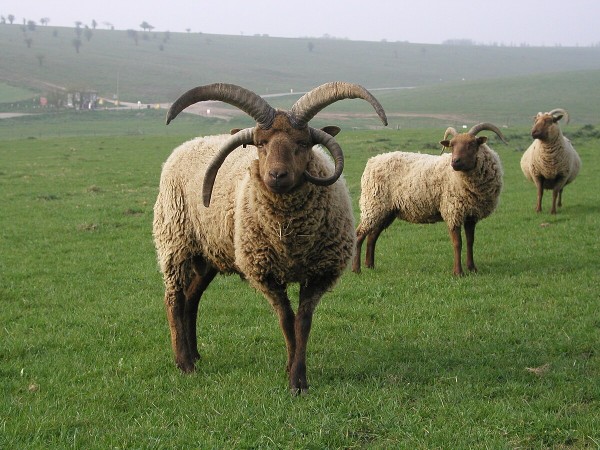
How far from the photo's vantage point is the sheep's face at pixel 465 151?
454 inches

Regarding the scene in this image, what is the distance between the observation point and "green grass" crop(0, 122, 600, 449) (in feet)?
17.7

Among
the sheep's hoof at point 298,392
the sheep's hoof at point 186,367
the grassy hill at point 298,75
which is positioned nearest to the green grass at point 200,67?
the grassy hill at point 298,75

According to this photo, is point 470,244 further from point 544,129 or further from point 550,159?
point 544,129

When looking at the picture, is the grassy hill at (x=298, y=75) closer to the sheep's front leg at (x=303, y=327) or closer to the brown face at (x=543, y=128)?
the brown face at (x=543, y=128)

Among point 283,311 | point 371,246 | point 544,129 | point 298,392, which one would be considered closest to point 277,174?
point 283,311

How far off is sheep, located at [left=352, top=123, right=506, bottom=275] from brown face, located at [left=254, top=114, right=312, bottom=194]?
18.5 feet

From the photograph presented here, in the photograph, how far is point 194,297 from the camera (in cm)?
779

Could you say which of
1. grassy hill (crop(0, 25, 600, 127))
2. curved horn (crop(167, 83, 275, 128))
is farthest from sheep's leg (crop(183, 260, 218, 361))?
grassy hill (crop(0, 25, 600, 127))

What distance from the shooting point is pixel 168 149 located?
38.2 m

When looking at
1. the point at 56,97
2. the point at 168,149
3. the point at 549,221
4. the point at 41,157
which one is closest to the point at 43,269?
the point at 549,221

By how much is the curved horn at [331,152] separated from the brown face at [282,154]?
74 mm

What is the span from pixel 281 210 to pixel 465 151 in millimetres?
6030

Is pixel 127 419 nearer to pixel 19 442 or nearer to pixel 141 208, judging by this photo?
pixel 19 442

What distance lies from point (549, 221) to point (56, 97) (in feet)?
259
